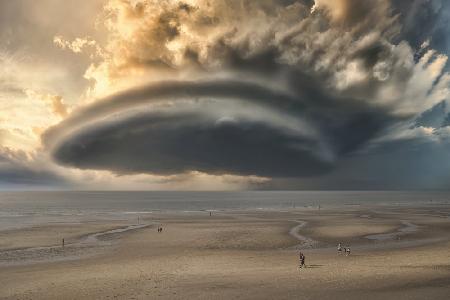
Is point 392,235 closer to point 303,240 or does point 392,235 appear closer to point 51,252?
point 303,240

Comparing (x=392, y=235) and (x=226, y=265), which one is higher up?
(x=226, y=265)

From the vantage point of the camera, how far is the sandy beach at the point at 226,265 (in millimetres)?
26672

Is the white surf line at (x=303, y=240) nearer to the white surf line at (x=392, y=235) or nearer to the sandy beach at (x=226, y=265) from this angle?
the sandy beach at (x=226, y=265)

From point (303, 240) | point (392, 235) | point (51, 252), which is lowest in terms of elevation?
point (392, 235)

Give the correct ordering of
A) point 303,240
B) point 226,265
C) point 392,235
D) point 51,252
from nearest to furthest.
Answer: point 226,265
point 51,252
point 303,240
point 392,235

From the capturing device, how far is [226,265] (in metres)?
36.7

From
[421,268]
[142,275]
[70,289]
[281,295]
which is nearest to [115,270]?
[142,275]

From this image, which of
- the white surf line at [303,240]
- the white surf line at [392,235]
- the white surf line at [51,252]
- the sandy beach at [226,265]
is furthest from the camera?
the white surf line at [392,235]

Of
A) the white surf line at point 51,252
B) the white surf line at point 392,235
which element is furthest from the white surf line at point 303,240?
the white surf line at point 51,252

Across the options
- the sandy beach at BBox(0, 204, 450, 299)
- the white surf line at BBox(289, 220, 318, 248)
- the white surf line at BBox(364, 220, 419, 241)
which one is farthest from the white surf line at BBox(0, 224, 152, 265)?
the white surf line at BBox(364, 220, 419, 241)

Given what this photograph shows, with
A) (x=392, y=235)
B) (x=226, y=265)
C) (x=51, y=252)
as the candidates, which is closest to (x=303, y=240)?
(x=392, y=235)

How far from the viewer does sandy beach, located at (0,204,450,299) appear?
1050 inches

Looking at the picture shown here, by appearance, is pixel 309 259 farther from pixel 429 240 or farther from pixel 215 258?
pixel 429 240

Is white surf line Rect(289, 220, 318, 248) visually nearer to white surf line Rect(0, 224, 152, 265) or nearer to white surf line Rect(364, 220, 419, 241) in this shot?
white surf line Rect(364, 220, 419, 241)
